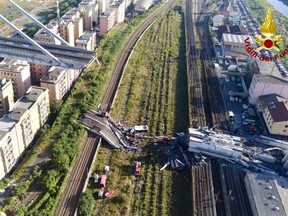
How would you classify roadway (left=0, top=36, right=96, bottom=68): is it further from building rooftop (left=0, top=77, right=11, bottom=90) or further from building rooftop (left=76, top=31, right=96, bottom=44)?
building rooftop (left=76, top=31, right=96, bottom=44)

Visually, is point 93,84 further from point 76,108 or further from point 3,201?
point 3,201

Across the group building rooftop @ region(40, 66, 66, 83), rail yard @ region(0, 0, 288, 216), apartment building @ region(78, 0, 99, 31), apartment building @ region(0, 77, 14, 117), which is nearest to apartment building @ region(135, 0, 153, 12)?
apartment building @ region(78, 0, 99, 31)

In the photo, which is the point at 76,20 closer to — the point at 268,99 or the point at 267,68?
the point at 267,68

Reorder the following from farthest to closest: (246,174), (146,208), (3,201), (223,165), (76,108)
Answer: (76,108)
(223,165)
(246,174)
(146,208)
(3,201)

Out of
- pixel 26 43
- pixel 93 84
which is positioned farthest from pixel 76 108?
pixel 26 43

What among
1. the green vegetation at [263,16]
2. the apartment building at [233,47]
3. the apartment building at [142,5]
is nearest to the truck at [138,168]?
the apartment building at [233,47]

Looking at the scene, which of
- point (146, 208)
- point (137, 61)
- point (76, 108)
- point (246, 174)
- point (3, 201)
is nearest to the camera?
point (3, 201)
